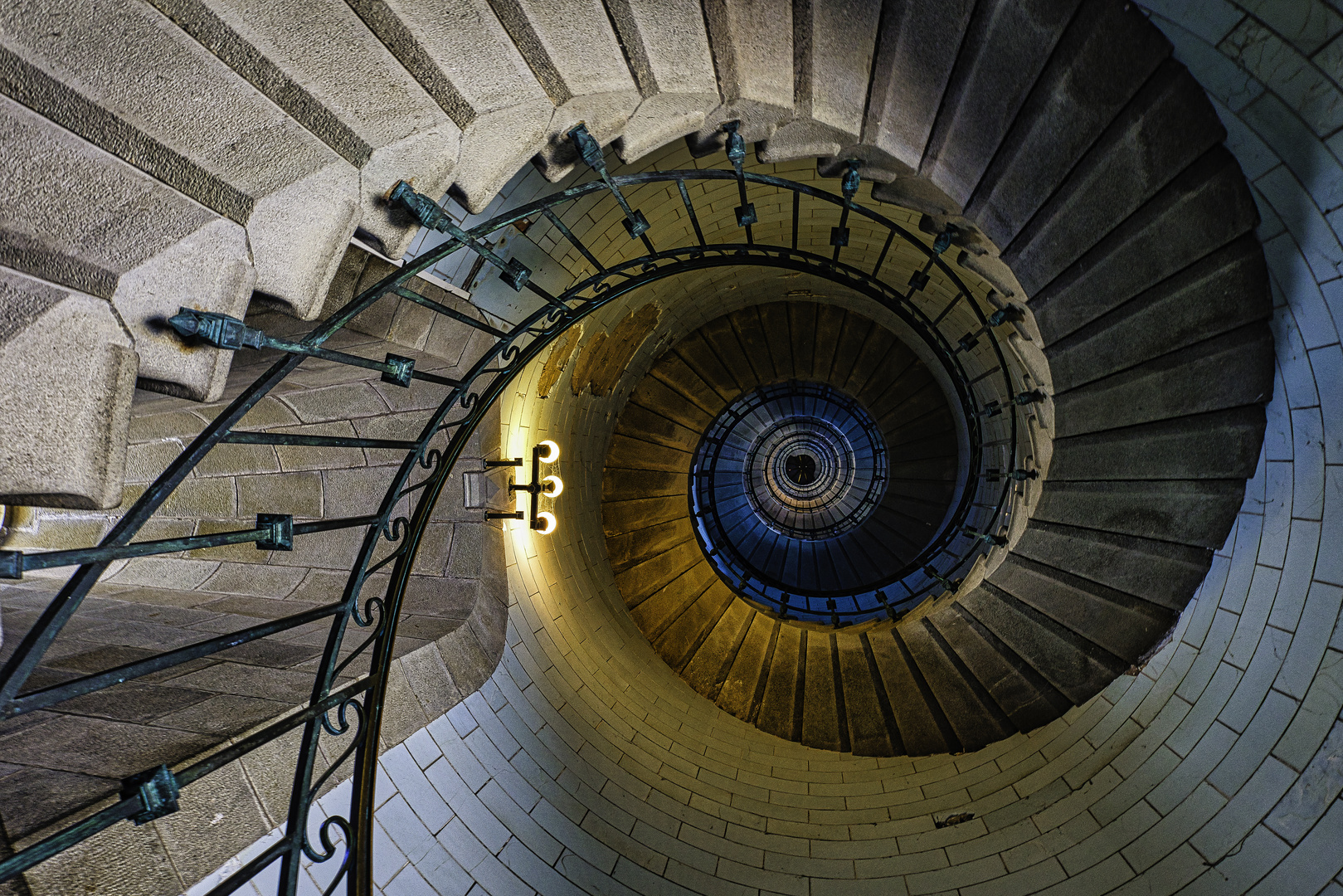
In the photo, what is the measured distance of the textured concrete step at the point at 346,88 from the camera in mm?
1855

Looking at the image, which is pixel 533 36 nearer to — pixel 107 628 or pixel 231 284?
pixel 231 284

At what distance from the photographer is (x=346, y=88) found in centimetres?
215

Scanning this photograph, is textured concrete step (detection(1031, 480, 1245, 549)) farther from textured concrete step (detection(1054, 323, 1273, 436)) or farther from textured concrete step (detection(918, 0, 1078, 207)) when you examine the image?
textured concrete step (detection(918, 0, 1078, 207))

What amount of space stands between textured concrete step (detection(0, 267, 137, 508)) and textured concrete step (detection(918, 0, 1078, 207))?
3.24 metres

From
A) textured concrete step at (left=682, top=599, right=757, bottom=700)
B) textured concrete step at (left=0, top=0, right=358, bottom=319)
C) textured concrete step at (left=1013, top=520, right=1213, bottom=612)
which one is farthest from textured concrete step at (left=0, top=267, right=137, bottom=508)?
textured concrete step at (left=682, top=599, right=757, bottom=700)

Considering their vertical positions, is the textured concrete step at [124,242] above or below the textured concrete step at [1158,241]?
below

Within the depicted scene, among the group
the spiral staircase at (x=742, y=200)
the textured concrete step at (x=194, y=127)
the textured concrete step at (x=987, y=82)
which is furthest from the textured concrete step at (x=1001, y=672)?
the textured concrete step at (x=194, y=127)

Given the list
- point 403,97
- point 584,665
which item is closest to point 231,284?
point 403,97

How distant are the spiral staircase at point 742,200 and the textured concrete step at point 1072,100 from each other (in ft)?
0.04

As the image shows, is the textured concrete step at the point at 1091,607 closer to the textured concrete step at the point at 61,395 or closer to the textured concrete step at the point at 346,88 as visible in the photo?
the textured concrete step at the point at 346,88

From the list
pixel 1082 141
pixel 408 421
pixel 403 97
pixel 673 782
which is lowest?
pixel 673 782

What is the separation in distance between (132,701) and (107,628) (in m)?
1.28

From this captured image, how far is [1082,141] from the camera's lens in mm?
2871

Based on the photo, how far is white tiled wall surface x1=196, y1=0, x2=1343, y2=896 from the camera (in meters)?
2.71
